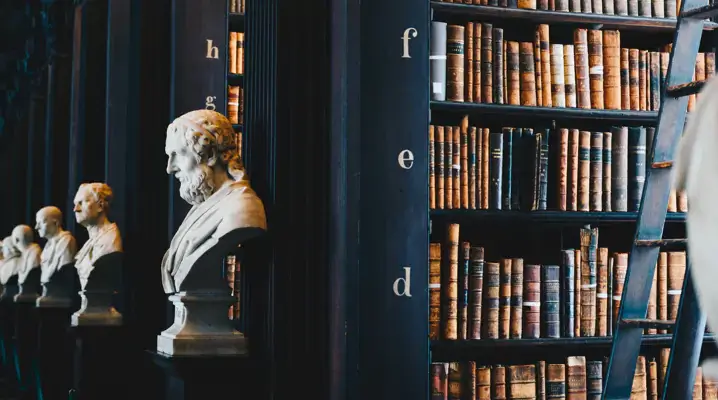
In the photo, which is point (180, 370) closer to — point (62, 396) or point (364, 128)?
point (364, 128)

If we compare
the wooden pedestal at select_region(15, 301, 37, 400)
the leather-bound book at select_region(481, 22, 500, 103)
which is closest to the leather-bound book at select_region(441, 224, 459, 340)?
the leather-bound book at select_region(481, 22, 500, 103)

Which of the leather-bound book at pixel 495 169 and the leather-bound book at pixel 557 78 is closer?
the leather-bound book at pixel 495 169

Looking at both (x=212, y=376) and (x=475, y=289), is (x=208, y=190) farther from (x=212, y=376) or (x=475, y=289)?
(x=475, y=289)

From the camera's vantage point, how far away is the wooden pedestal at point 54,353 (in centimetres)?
573

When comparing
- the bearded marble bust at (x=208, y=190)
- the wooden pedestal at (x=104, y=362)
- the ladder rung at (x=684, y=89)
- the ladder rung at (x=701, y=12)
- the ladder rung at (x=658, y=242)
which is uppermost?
the ladder rung at (x=701, y=12)

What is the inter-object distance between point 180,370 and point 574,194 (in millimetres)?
1387

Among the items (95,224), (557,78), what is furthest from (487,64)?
(95,224)

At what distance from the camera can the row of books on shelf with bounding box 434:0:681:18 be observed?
10.8ft

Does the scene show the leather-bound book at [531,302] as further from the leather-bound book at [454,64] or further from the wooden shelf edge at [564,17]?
the wooden shelf edge at [564,17]

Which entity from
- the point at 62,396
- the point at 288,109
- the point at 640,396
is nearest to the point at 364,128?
the point at 288,109

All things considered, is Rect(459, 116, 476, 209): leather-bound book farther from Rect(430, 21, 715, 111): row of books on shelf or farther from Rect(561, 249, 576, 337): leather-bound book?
Rect(561, 249, 576, 337): leather-bound book

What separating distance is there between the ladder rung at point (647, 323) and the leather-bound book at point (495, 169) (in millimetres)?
1176

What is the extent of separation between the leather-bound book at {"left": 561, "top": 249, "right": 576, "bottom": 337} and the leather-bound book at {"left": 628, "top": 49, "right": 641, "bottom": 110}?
1.83 ft

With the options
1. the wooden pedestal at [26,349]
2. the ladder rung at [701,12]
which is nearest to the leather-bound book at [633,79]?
the ladder rung at [701,12]
